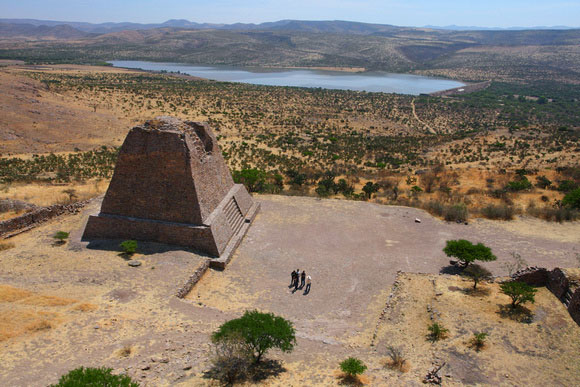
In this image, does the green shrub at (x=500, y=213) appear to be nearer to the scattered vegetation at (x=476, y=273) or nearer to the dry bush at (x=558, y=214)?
the dry bush at (x=558, y=214)

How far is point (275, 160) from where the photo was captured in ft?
101

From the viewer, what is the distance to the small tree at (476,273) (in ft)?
39.7

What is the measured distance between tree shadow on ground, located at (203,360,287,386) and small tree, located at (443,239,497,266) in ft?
25.6

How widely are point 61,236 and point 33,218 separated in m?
2.68

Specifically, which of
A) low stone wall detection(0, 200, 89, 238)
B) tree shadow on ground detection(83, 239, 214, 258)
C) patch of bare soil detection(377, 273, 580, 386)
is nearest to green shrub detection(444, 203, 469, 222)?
patch of bare soil detection(377, 273, 580, 386)

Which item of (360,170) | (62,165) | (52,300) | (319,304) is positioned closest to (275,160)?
(360,170)

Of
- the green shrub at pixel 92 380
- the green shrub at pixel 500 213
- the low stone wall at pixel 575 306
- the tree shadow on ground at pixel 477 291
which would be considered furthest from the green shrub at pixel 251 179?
the green shrub at pixel 92 380

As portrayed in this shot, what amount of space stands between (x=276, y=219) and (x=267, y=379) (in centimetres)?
941

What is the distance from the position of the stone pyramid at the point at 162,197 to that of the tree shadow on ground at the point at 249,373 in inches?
206

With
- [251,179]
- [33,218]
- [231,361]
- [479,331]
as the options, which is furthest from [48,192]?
[479,331]

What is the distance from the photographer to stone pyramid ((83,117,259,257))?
13.1 metres

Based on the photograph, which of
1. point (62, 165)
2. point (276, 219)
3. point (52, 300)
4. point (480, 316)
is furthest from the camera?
point (62, 165)

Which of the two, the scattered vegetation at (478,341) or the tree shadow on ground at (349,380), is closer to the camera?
the tree shadow on ground at (349,380)

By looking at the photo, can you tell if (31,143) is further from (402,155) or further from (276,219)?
(402,155)
